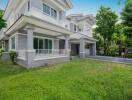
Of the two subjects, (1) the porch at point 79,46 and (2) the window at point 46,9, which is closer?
(2) the window at point 46,9

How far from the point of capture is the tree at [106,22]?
28469 mm

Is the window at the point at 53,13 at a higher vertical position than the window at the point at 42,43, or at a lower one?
higher

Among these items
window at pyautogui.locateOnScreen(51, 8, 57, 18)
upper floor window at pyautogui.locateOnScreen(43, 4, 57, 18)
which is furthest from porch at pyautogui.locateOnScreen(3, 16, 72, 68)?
window at pyautogui.locateOnScreen(51, 8, 57, 18)

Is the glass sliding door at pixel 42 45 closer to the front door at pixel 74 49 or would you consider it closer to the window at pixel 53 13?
the window at pixel 53 13

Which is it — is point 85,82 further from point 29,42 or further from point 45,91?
point 29,42

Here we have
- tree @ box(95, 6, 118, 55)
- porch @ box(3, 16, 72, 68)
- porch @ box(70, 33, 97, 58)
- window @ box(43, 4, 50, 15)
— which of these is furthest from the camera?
tree @ box(95, 6, 118, 55)

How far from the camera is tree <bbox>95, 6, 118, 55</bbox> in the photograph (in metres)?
28.5

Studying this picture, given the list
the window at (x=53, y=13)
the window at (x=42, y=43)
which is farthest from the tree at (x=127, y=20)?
the window at (x=42, y=43)

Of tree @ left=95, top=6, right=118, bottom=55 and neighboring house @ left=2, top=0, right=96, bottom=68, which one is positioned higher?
tree @ left=95, top=6, right=118, bottom=55

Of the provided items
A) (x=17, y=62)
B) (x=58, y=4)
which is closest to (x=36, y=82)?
(x=17, y=62)

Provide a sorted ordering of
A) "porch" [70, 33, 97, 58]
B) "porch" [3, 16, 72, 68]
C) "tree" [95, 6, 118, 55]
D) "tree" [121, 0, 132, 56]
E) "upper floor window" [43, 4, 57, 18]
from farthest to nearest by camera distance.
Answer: "tree" [95, 6, 118, 55] → "porch" [70, 33, 97, 58] → "tree" [121, 0, 132, 56] → "upper floor window" [43, 4, 57, 18] → "porch" [3, 16, 72, 68]

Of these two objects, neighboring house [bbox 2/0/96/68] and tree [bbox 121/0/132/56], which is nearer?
neighboring house [bbox 2/0/96/68]

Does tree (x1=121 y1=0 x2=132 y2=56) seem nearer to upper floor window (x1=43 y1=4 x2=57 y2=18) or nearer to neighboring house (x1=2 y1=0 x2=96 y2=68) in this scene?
neighboring house (x1=2 y1=0 x2=96 y2=68)

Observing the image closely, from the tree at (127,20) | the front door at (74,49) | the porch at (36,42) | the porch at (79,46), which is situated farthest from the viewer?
the front door at (74,49)
